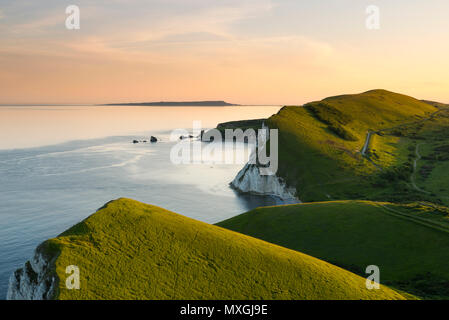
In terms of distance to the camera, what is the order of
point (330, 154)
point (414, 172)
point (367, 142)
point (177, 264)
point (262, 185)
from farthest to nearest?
1. point (367, 142)
2. point (330, 154)
3. point (414, 172)
4. point (262, 185)
5. point (177, 264)

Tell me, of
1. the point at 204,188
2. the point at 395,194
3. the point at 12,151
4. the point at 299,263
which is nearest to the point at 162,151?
the point at 12,151

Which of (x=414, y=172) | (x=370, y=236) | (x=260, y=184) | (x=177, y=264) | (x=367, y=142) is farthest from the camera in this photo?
(x=367, y=142)

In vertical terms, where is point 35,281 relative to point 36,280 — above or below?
below

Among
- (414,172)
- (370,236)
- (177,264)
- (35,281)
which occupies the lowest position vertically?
(414,172)

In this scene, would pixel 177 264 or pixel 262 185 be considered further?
pixel 262 185

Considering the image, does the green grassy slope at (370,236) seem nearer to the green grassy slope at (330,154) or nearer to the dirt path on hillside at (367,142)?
the green grassy slope at (330,154)

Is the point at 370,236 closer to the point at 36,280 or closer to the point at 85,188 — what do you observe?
the point at 36,280

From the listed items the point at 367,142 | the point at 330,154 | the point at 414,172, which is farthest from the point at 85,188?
the point at 367,142
